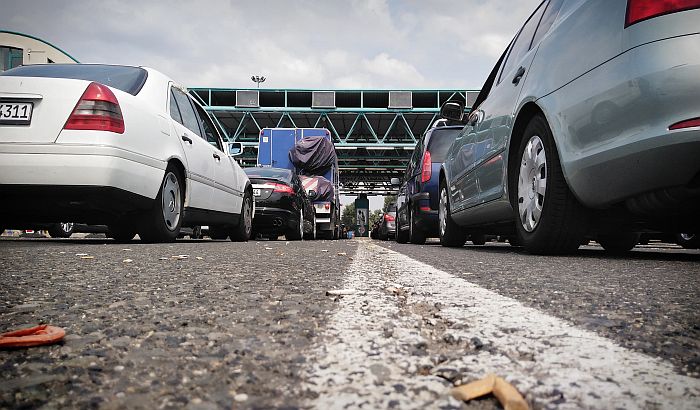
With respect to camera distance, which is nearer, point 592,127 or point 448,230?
point 592,127

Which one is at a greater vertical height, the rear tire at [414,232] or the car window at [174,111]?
the car window at [174,111]

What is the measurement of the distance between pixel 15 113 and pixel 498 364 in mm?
4544

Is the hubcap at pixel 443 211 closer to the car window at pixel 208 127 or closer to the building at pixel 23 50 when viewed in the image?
the car window at pixel 208 127

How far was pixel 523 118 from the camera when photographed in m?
4.02

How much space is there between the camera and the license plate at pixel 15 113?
4254mm

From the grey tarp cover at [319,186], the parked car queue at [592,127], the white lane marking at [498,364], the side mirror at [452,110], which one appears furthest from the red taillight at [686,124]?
the grey tarp cover at [319,186]

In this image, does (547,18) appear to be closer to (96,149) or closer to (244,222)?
(96,149)

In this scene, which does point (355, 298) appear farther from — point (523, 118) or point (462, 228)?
point (462, 228)

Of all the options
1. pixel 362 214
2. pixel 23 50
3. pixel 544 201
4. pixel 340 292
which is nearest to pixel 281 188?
pixel 544 201

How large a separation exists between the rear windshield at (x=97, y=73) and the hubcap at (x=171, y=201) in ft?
3.04

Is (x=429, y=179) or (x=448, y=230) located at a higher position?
(x=429, y=179)

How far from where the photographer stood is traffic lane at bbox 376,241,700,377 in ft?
3.88

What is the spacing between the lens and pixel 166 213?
211 inches

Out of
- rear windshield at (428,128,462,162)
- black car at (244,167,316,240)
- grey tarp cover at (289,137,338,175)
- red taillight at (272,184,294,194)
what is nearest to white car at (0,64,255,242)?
rear windshield at (428,128,462,162)
